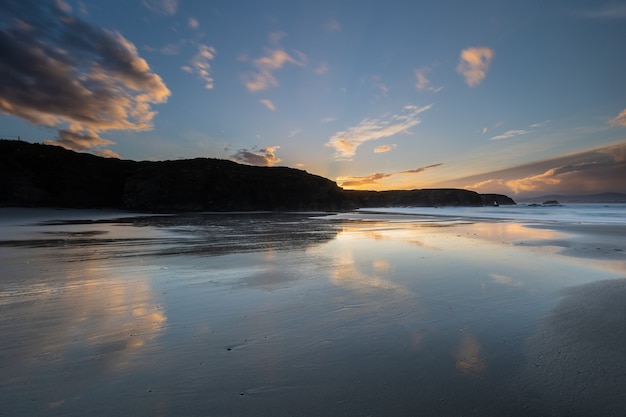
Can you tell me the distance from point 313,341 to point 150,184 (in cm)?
5709

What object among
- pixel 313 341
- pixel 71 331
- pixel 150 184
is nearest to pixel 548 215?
pixel 313 341

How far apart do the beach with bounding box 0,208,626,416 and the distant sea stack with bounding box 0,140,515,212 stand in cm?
4879

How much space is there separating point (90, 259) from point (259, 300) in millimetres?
6599

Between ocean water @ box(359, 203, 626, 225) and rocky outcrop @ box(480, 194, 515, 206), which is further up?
rocky outcrop @ box(480, 194, 515, 206)

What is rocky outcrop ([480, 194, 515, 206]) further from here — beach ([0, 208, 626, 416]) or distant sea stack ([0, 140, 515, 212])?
beach ([0, 208, 626, 416])

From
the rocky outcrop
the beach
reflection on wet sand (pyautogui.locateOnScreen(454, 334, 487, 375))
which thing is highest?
the rocky outcrop

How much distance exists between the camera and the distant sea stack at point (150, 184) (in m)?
43.6

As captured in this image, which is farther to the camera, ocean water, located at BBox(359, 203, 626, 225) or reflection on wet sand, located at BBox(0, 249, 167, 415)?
ocean water, located at BBox(359, 203, 626, 225)

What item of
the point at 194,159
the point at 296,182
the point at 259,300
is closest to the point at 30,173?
the point at 194,159

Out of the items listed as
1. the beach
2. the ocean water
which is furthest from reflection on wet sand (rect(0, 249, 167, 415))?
the ocean water

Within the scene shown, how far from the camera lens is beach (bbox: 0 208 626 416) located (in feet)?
8.02

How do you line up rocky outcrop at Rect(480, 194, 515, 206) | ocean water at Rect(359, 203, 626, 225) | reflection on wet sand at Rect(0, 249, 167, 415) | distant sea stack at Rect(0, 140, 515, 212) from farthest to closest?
rocky outcrop at Rect(480, 194, 515, 206) → distant sea stack at Rect(0, 140, 515, 212) → ocean water at Rect(359, 203, 626, 225) → reflection on wet sand at Rect(0, 249, 167, 415)

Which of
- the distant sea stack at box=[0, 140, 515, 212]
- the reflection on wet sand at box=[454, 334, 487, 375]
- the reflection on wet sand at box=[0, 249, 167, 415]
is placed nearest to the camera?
the reflection on wet sand at box=[0, 249, 167, 415]

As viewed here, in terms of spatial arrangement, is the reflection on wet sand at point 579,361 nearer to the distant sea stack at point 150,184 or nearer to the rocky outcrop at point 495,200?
the distant sea stack at point 150,184
